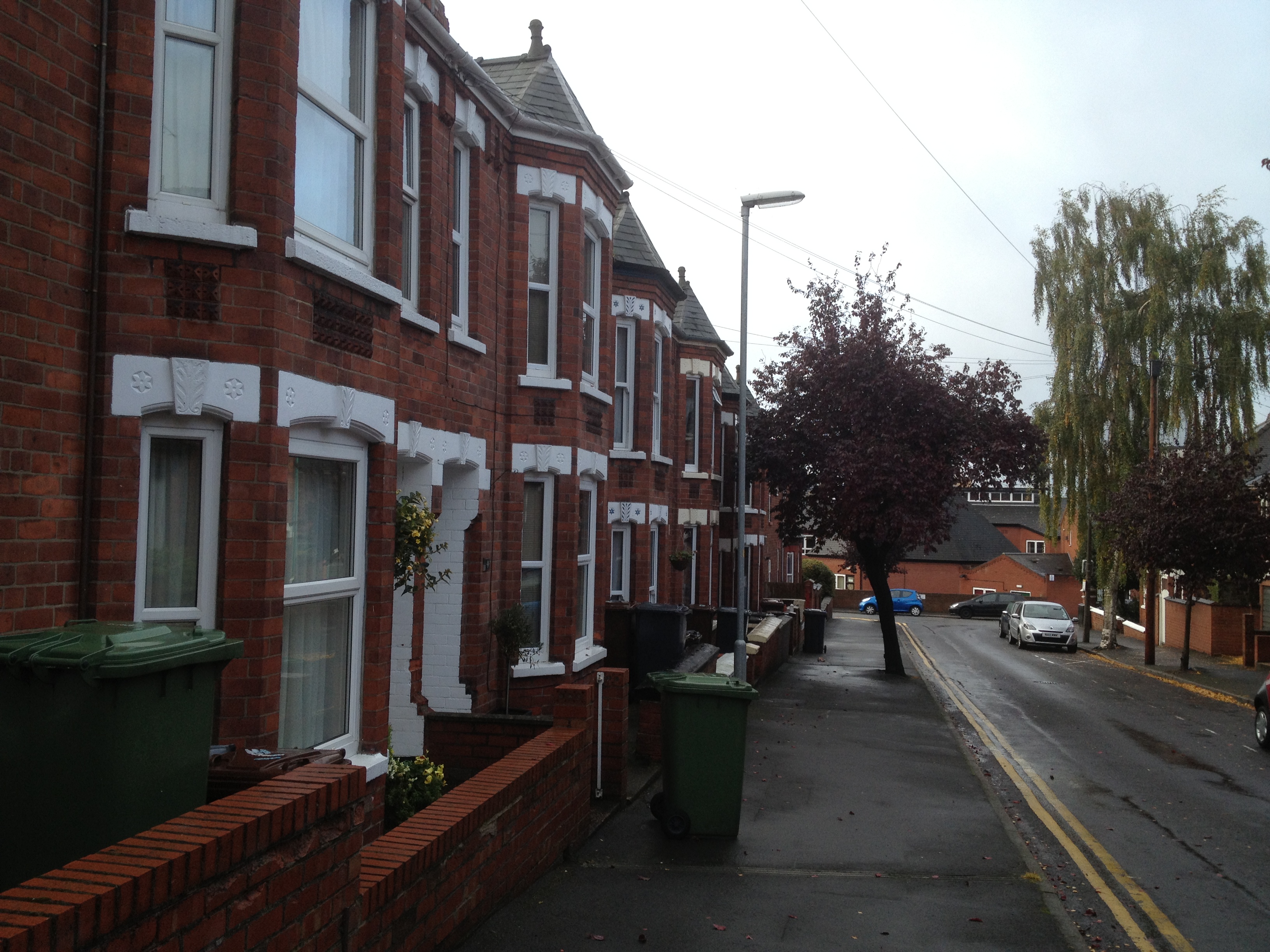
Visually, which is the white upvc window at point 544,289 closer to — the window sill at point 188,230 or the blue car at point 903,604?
the window sill at point 188,230

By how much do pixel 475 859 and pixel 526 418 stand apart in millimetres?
6243

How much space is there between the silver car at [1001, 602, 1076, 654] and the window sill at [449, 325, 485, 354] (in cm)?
2795

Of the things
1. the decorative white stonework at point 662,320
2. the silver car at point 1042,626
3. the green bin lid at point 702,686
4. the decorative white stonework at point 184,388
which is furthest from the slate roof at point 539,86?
the silver car at point 1042,626

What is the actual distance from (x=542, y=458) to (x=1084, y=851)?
20.3 ft

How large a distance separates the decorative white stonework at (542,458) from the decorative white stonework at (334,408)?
4.38 meters

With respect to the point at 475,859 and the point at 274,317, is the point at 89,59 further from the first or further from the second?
the point at 475,859

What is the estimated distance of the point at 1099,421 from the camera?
32.0 metres

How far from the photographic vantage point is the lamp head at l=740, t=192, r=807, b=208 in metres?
14.9

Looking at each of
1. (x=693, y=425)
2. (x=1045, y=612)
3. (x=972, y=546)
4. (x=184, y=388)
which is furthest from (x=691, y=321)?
(x=972, y=546)

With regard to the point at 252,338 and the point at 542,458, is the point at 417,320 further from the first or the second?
the point at 252,338

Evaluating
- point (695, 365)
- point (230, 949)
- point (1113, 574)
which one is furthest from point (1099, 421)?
point (230, 949)

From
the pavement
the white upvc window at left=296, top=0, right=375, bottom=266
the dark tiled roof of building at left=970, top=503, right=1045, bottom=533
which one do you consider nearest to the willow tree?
the pavement

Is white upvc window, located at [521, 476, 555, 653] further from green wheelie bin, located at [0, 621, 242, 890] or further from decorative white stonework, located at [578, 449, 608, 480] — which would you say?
green wheelie bin, located at [0, 621, 242, 890]

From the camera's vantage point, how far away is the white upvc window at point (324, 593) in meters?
6.05
